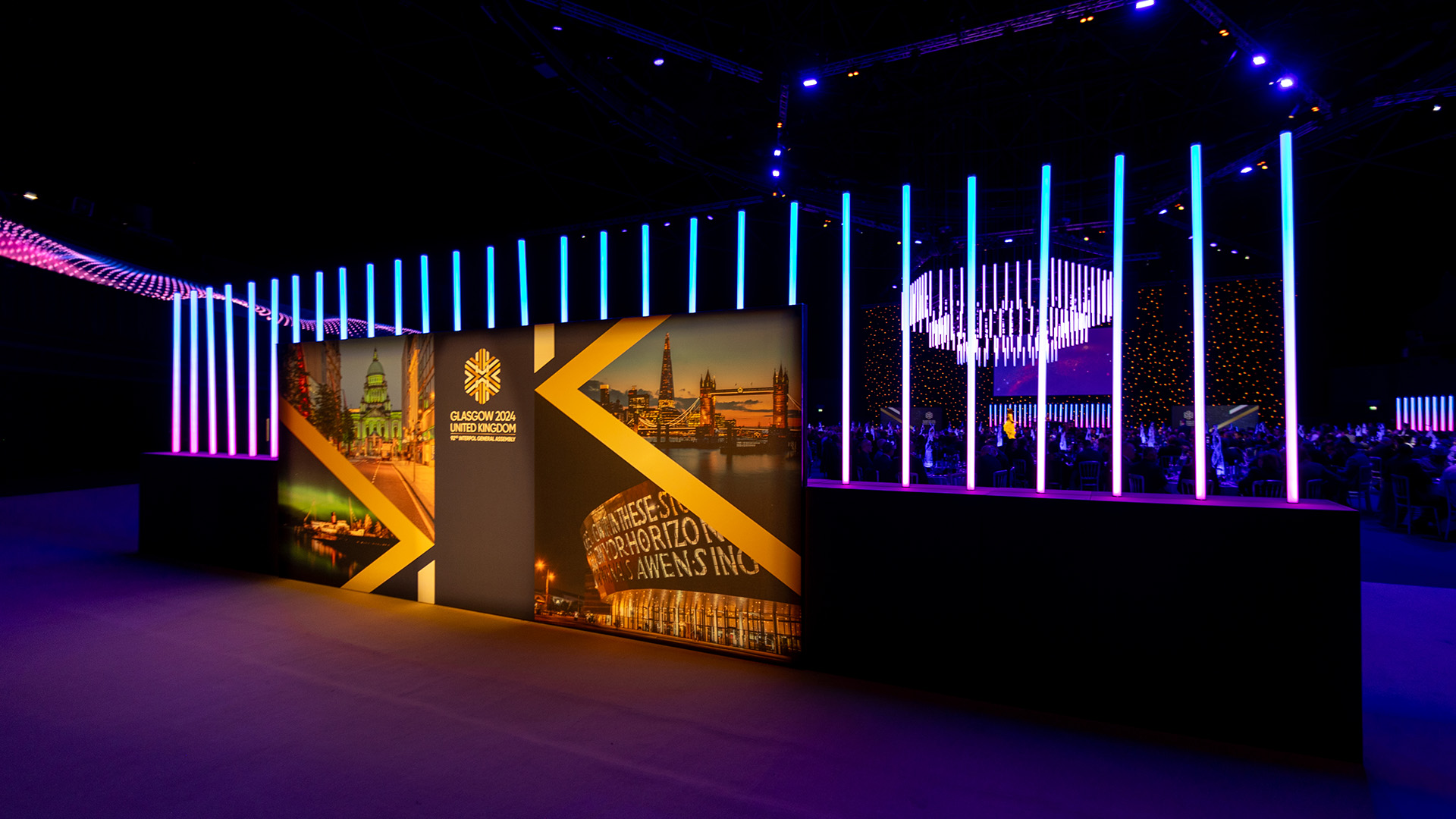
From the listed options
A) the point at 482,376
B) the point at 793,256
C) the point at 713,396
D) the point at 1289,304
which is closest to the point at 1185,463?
the point at 1289,304

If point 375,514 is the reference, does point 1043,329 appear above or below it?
above

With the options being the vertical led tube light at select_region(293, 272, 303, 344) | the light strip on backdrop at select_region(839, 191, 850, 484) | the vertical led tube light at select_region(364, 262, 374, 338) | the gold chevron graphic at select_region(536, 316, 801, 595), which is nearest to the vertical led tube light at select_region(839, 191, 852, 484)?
the light strip on backdrop at select_region(839, 191, 850, 484)

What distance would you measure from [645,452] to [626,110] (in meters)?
7.06

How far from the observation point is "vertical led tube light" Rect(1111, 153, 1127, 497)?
323 cm

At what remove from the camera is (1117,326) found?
10.9ft

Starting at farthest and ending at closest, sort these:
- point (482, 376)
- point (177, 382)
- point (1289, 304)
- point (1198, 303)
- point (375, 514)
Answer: point (177, 382) < point (375, 514) < point (482, 376) < point (1198, 303) < point (1289, 304)

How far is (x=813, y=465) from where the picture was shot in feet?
43.8

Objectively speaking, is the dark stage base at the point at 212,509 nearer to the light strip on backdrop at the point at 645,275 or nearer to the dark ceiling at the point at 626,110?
the light strip on backdrop at the point at 645,275

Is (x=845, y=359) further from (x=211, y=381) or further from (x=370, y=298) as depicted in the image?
(x=211, y=381)

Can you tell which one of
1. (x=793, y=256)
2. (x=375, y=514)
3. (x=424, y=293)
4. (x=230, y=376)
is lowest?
(x=375, y=514)

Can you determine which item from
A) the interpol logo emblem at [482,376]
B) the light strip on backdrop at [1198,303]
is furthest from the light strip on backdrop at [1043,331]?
the interpol logo emblem at [482,376]

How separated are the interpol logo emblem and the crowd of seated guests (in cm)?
281

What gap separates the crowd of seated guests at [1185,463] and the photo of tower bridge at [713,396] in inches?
54.7

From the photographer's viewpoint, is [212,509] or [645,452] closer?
[645,452]
